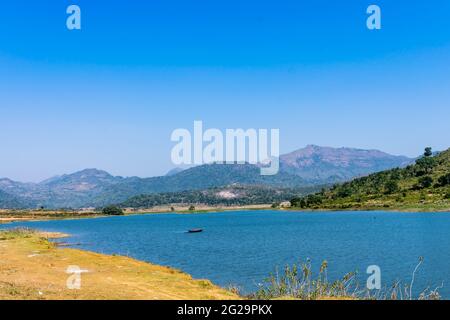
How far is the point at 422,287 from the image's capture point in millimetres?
51844

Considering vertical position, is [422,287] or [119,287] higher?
[119,287]

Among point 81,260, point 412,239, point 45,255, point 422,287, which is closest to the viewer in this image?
point 422,287

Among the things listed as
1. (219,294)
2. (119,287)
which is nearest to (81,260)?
(119,287)

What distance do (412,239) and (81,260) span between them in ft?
246

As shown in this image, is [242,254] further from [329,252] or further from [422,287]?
[422,287]

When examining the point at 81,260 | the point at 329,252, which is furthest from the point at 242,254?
the point at 81,260
